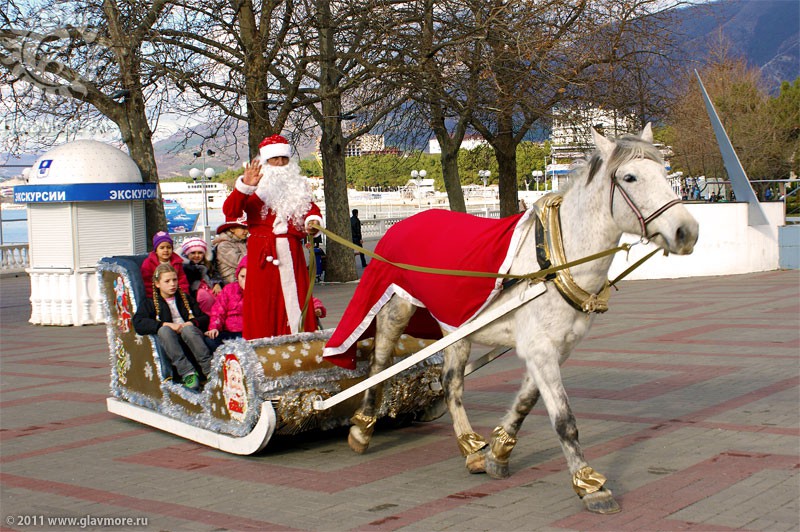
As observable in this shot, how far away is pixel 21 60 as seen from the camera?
1623 centimetres

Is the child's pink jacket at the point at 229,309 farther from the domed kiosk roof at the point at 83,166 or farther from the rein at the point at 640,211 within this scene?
the domed kiosk roof at the point at 83,166

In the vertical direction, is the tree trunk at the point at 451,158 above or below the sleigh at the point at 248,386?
above

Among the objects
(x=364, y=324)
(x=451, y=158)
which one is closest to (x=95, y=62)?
(x=451, y=158)

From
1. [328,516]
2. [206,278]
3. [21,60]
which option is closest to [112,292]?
[206,278]

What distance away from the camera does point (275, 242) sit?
7.09 metres

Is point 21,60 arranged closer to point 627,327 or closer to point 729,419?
point 627,327

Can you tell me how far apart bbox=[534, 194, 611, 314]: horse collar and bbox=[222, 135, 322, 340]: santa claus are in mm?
2024

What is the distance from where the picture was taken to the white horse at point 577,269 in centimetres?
506

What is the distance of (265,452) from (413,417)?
1.42 m

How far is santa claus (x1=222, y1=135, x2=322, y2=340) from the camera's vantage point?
7055 mm

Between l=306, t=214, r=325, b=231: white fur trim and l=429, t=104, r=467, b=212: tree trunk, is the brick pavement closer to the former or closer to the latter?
l=306, t=214, r=325, b=231: white fur trim

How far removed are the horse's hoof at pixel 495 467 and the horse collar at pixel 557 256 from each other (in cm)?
118

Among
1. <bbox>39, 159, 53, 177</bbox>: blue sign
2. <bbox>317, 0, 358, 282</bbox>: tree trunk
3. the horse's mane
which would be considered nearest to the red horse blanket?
the horse's mane

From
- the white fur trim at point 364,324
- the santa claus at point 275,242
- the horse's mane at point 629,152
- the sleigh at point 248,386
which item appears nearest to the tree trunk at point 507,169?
the sleigh at point 248,386
